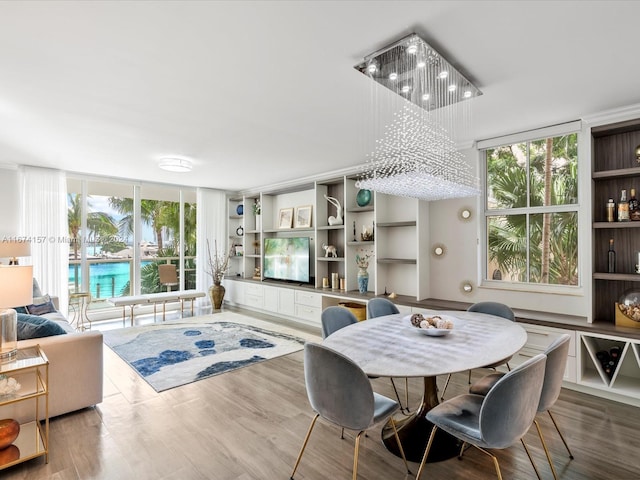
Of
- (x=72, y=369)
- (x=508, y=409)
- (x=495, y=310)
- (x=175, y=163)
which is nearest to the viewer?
(x=508, y=409)

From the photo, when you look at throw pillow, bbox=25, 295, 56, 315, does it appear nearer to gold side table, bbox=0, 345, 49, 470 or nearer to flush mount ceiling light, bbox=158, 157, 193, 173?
gold side table, bbox=0, 345, 49, 470

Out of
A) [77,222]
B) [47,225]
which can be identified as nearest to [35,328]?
[47,225]

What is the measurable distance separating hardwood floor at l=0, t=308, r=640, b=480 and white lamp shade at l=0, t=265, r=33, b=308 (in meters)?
1.00

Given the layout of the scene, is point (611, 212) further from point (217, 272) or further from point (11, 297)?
point (217, 272)

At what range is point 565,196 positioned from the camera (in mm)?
3541

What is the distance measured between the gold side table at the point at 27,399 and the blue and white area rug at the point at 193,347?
936 millimetres

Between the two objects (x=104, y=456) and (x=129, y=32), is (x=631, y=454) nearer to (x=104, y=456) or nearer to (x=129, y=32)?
(x=104, y=456)

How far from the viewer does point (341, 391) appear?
1.72 meters

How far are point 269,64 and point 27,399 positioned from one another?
2728 mm

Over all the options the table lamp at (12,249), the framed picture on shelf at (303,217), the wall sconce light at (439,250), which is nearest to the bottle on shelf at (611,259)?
the wall sconce light at (439,250)

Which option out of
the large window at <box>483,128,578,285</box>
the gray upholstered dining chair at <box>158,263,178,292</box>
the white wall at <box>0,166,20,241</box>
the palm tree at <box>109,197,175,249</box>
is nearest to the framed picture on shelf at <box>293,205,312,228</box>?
the gray upholstered dining chair at <box>158,263,178,292</box>

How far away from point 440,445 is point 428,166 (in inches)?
78.9

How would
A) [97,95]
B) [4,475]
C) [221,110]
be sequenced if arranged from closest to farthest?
[4,475] → [97,95] → [221,110]

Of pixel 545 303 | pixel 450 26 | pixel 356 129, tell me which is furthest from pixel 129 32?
pixel 545 303
